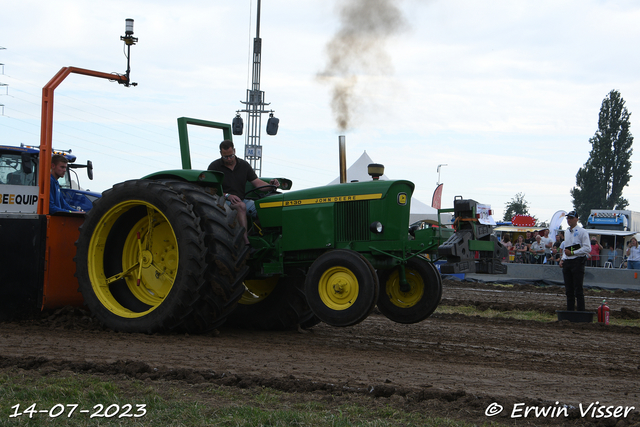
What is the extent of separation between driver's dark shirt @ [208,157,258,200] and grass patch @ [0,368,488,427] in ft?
10.5

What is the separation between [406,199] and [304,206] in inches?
40.4

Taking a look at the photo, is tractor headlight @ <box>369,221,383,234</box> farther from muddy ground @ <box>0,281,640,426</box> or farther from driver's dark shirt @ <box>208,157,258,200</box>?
driver's dark shirt @ <box>208,157,258,200</box>

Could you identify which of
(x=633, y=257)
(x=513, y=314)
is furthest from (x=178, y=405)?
(x=633, y=257)

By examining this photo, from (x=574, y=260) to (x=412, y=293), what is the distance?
14.7ft

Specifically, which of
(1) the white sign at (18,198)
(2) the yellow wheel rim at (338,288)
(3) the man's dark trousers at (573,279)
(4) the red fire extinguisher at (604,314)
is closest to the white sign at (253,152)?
(1) the white sign at (18,198)

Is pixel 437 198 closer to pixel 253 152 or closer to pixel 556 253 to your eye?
pixel 253 152

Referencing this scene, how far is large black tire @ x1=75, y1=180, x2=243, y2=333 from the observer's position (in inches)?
245

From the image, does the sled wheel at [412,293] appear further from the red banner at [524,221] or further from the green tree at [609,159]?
the green tree at [609,159]

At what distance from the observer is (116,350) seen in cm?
543

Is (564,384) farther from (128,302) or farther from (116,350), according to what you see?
(128,302)

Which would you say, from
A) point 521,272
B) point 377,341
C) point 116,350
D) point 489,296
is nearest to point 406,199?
point 377,341

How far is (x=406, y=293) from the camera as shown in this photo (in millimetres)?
6602

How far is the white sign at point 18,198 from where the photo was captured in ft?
29.6

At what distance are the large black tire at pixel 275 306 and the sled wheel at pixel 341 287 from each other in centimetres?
119
